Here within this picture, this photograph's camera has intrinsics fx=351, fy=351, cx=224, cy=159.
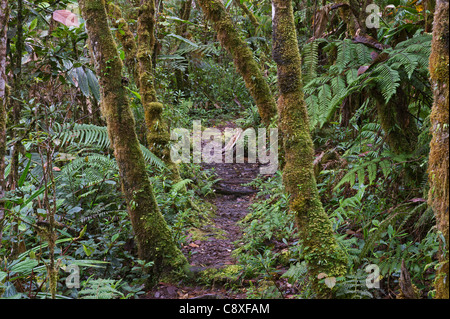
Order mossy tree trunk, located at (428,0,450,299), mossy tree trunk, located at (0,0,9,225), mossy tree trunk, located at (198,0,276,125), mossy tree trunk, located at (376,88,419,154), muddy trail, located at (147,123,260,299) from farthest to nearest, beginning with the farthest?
mossy tree trunk, located at (198,0,276,125) → muddy trail, located at (147,123,260,299) → mossy tree trunk, located at (376,88,419,154) → mossy tree trunk, located at (0,0,9,225) → mossy tree trunk, located at (428,0,450,299)

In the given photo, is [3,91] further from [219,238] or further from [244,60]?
[244,60]

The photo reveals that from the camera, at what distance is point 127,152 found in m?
3.67

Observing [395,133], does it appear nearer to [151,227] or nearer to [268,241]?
[268,241]

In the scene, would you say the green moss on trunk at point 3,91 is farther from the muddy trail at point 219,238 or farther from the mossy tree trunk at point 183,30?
the mossy tree trunk at point 183,30

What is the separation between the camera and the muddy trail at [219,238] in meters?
3.44

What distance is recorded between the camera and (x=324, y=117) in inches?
110

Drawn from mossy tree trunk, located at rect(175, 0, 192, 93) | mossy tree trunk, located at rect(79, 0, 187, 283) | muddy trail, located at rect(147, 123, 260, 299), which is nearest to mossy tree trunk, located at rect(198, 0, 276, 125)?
muddy trail, located at rect(147, 123, 260, 299)

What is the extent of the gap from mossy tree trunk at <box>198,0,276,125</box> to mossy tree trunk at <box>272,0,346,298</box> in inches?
88.7

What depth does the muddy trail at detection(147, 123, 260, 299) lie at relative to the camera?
344 cm

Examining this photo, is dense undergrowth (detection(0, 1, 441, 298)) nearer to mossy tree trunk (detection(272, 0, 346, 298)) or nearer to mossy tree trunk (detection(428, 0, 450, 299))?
mossy tree trunk (detection(272, 0, 346, 298))

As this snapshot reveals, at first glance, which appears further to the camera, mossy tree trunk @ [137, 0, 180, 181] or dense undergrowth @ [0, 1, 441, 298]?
mossy tree trunk @ [137, 0, 180, 181]

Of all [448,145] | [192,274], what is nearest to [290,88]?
[448,145]
